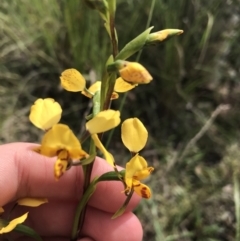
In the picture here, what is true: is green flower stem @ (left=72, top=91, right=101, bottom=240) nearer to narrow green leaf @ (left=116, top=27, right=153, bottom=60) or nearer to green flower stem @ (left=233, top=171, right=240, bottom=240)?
narrow green leaf @ (left=116, top=27, right=153, bottom=60)

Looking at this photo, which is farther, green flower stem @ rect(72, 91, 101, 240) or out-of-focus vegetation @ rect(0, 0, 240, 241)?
out-of-focus vegetation @ rect(0, 0, 240, 241)

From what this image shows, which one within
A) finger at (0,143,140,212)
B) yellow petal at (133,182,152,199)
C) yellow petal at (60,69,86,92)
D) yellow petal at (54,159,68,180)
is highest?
yellow petal at (60,69,86,92)

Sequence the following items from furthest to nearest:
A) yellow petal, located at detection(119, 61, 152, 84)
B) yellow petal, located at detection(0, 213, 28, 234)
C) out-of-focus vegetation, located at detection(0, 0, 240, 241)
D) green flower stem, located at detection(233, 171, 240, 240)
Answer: out-of-focus vegetation, located at detection(0, 0, 240, 241) → green flower stem, located at detection(233, 171, 240, 240) → yellow petal, located at detection(0, 213, 28, 234) → yellow petal, located at detection(119, 61, 152, 84)

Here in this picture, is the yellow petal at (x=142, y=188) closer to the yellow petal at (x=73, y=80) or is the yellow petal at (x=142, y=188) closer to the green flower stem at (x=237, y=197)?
the yellow petal at (x=73, y=80)

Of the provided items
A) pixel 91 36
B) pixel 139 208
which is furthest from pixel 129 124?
pixel 91 36

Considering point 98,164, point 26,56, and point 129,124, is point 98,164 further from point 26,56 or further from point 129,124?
point 26,56

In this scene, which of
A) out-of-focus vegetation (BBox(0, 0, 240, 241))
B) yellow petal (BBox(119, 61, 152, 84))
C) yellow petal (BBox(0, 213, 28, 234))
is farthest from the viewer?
out-of-focus vegetation (BBox(0, 0, 240, 241))

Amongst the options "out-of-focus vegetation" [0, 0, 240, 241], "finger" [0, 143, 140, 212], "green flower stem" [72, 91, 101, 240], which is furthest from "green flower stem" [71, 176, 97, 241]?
"out-of-focus vegetation" [0, 0, 240, 241]

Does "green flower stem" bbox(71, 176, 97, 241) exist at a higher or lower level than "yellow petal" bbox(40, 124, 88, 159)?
lower
